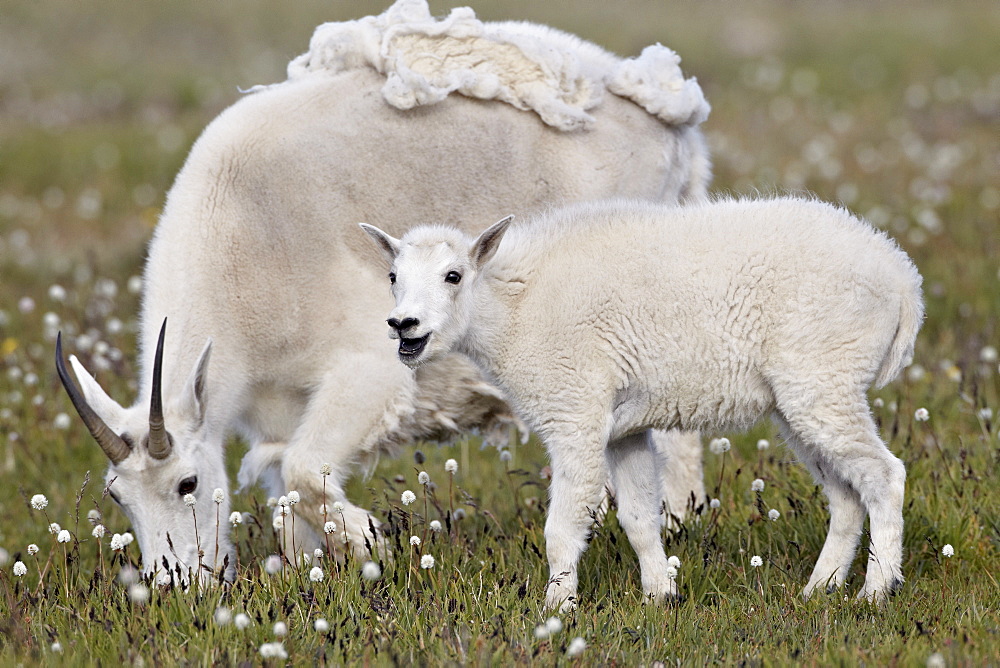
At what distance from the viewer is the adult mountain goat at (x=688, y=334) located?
4527 mm

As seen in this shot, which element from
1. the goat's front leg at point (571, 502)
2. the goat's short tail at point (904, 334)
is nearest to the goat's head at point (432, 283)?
the goat's front leg at point (571, 502)

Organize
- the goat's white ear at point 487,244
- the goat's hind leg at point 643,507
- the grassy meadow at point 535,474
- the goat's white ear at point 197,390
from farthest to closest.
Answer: the goat's white ear at point 197,390
the goat's hind leg at point 643,507
the goat's white ear at point 487,244
the grassy meadow at point 535,474

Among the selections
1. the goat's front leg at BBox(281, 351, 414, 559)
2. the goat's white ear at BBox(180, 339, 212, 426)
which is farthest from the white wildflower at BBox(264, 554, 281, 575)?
the goat's white ear at BBox(180, 339, 212, 426)

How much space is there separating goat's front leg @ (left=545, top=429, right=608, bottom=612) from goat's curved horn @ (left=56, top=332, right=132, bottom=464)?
1845 millimetres

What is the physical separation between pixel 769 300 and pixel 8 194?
11.6m

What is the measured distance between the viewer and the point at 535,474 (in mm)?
6840

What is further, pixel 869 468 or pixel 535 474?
pixel 535 474

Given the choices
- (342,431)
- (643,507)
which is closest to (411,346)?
(643,507)

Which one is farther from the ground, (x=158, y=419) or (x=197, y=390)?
(x=158, y=419)

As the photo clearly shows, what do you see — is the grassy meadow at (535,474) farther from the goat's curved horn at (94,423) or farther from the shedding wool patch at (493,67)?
the shedding wool patch at (493,67)

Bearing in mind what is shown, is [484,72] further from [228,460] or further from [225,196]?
[228,460]

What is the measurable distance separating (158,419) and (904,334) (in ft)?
9.94

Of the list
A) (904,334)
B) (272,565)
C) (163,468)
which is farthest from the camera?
(163,468)

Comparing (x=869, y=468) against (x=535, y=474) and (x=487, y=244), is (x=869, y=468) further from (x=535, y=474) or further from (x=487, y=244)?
(x=535, y=474)
